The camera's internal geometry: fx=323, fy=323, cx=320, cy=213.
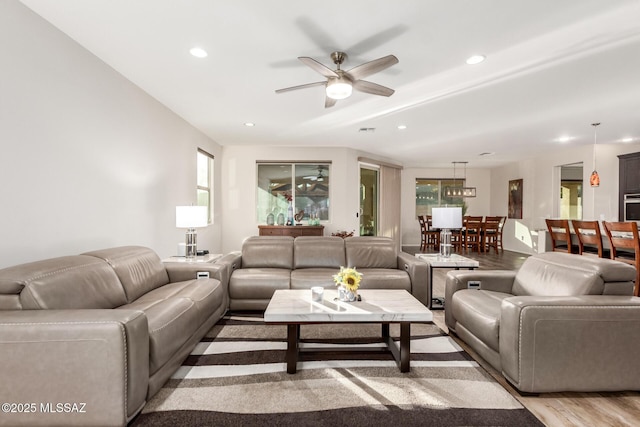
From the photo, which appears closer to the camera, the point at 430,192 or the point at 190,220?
the point at 190,220

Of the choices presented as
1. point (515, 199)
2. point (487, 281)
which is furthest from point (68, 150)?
point (515, 199)

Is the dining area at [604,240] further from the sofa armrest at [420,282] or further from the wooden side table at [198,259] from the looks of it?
the wooden side table at [198,259]

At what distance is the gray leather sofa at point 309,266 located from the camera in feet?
11.5

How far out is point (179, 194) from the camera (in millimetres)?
4633

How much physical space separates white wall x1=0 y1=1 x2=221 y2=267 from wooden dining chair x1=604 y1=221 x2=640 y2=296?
5.78m

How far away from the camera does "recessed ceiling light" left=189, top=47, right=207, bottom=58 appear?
2.73 m

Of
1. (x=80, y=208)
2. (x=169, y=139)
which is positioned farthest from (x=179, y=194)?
(x=80, y=208)

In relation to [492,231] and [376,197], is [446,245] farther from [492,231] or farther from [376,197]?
[492,231]

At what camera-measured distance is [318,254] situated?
407cm

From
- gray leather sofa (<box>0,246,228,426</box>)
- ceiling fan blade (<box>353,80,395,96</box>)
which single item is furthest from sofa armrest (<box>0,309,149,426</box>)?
ceiling fan blade (<box>353,80,395,96</box>)

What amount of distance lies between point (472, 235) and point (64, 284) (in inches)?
357

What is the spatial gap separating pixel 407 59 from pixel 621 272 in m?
2.29

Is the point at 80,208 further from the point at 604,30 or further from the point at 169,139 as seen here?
the point at 604,30

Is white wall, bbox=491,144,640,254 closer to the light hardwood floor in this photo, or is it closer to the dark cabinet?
the dark cabinet
